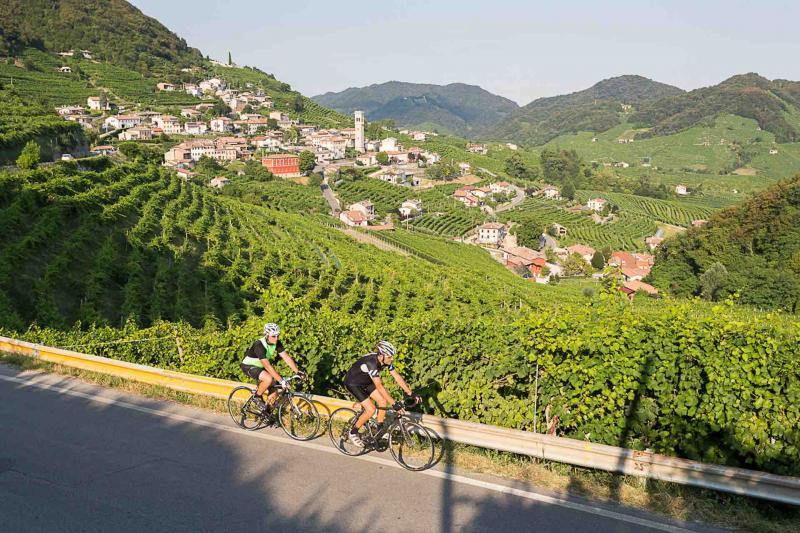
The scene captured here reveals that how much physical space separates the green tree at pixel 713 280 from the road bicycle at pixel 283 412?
56.5m

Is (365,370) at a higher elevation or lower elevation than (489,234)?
higher

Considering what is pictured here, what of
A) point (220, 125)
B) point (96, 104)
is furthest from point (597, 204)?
point (96, 104)

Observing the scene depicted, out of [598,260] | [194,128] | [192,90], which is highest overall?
[192,90]

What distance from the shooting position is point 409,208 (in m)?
92.2

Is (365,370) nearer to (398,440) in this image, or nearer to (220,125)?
(398,440)

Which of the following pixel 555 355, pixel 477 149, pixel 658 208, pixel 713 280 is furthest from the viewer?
pixel 477 149

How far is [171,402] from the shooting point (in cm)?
819

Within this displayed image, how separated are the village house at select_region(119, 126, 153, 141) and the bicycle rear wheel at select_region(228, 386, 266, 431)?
96119 mm

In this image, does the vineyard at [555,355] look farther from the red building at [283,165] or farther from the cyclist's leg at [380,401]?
the red building at [283,165]

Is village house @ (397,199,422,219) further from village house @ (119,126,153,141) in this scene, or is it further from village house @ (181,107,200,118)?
village house @ (181,107,200,118)

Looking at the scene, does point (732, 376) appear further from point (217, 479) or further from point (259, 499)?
point (217, 479)

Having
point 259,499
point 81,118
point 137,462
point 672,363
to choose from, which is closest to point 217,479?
point 259,499

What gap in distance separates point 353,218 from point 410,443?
7145 centimetres

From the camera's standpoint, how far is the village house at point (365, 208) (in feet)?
274
